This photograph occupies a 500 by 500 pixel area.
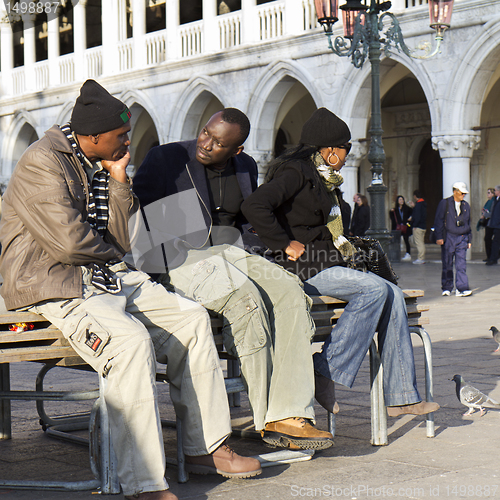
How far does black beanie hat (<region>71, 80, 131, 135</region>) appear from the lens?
317 cm

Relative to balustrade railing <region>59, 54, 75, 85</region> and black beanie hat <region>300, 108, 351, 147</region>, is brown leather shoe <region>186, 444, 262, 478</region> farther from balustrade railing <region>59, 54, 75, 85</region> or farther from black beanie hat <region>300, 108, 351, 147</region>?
balustrade railing <region>59, 54, 75, 85</region>

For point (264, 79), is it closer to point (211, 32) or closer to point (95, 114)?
point (211, 32)

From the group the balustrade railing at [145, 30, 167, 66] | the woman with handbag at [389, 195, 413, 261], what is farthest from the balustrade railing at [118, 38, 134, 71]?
the woman with handbag at [389, 195, 413, 261]

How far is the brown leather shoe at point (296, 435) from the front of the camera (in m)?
3.24

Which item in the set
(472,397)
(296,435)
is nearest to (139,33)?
(472,397)

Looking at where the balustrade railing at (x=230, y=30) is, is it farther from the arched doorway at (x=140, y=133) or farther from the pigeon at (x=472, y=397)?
the pigeon at (x=472, y=397)

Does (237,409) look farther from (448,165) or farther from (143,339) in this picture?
(448,165)

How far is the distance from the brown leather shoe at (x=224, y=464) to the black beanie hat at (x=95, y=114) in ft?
4.29

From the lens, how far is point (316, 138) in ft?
13.2

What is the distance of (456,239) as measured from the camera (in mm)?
11336

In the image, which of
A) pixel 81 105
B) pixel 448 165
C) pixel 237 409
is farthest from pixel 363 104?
pixel 81 105

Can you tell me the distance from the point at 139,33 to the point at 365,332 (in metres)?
19.3

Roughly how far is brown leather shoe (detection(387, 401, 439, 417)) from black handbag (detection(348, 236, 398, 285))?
0.67 meters

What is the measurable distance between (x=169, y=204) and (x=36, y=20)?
82.6 feet
